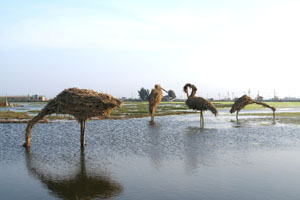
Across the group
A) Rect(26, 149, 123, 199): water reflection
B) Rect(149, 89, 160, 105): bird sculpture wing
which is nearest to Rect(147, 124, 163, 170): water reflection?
Rect(26, 149, 123, 199): water reflection

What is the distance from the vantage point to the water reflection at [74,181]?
10097 millimetres

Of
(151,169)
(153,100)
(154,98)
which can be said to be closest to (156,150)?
(151,169)

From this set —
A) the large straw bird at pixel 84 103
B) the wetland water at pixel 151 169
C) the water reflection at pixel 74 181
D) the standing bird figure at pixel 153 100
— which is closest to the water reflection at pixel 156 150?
the wetland water at pixel 151 169

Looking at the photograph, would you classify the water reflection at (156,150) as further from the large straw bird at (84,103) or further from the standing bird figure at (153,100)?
the standing bird figure at (153,100)

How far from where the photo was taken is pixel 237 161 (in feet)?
47.7

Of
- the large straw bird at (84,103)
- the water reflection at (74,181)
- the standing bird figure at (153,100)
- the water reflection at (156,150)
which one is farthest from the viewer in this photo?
the standing bird figure at (153,100)

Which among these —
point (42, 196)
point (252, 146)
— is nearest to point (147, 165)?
point (42, 196)

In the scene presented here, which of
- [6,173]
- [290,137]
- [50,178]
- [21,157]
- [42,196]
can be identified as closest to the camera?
[42,196]

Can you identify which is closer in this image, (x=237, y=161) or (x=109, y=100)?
(x=237, y=161)

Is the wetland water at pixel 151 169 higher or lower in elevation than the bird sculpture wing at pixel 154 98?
lower

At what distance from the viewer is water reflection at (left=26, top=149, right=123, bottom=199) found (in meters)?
10.1

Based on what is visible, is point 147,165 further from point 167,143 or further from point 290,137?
point 290,137

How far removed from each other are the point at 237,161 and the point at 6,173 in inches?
418

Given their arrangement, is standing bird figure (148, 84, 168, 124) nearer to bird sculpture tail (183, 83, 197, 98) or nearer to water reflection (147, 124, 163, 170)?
bird sculpture tail (183, 83, 197, 98)
